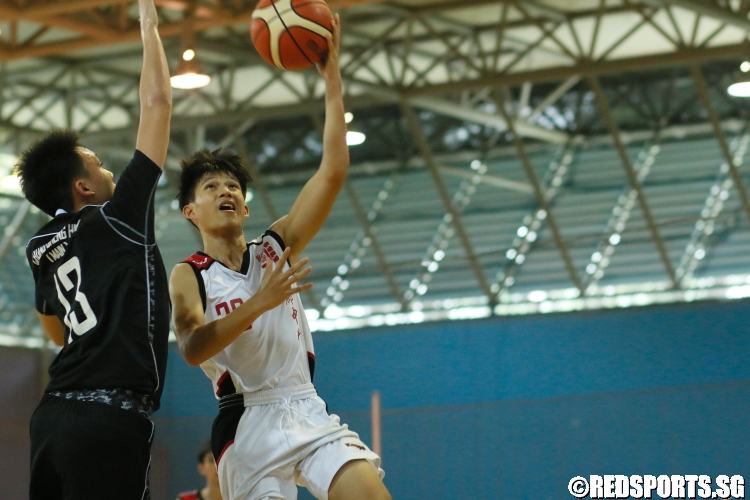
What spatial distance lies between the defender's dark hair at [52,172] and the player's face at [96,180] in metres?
0.02

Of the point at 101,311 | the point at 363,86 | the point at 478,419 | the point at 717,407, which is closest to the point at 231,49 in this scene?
the point at 363,86

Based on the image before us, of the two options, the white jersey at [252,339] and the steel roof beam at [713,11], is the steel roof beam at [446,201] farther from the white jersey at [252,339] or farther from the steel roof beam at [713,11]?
the white jersey at [252,339]

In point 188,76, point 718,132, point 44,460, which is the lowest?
point 44,460

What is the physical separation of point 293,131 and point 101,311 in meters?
14.3

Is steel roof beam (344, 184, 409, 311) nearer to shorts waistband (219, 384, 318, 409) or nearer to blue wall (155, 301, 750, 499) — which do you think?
blue wall (155, 301, 750, 499)

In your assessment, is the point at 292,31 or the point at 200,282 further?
the point at 292,31

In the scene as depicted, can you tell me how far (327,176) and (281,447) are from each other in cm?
102

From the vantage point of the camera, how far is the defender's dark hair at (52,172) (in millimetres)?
3590

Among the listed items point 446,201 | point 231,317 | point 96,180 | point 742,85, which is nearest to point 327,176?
point 231,317

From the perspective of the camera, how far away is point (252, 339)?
4.14 meters

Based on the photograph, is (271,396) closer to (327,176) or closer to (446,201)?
(327,176)

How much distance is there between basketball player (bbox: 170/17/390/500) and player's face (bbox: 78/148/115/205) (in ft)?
1.78

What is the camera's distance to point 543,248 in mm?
16062

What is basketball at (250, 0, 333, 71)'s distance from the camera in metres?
4.50
